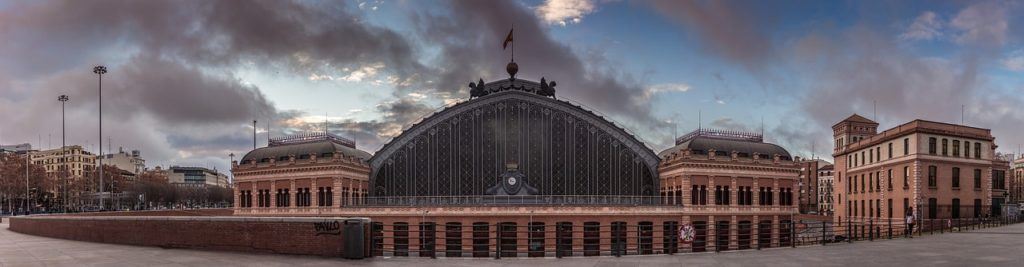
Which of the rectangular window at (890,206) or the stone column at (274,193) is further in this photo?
the stone column at (274,193)

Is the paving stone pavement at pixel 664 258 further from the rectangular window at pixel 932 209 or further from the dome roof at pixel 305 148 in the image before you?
the dome roof at pixel 305 148

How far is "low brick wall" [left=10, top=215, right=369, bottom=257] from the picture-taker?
77.9ft

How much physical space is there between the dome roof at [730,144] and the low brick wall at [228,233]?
51156mm

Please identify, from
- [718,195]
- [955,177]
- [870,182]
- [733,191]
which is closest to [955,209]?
[955,177]

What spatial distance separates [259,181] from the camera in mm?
72000

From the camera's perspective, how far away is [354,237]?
23.1 metres

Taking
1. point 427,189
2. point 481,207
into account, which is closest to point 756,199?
point 481,207

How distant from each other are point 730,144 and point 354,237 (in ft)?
186

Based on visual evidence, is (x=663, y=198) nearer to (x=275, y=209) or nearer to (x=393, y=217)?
(x=393, y=217)

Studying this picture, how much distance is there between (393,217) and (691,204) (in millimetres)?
26912

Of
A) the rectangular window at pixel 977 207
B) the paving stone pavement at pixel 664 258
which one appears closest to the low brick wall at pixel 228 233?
the paving stone pavement at pixel 664 258

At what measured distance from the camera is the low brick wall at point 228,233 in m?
23.7

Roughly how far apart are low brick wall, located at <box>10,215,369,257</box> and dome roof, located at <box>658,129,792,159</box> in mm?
51156

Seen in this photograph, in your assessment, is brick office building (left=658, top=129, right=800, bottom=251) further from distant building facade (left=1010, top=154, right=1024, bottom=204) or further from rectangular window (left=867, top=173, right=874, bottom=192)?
distant building facade (left=1010, top=154, right=1024, bottom=204)
